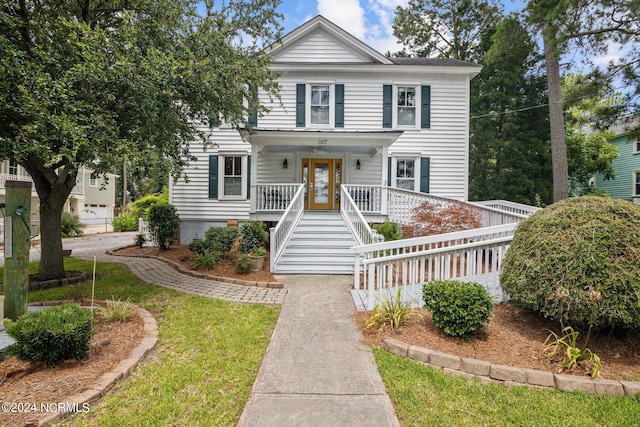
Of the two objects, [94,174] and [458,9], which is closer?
[94,174]

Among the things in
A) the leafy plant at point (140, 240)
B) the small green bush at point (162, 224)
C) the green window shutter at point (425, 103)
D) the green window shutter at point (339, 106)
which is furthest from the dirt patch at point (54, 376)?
the green window shutter at point (425, 103)

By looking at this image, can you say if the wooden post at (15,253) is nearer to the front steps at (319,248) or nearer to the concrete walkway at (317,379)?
the concrete walkway at (317,379)

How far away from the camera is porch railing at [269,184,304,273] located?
23.2 feet

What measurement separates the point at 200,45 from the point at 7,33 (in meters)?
3.27

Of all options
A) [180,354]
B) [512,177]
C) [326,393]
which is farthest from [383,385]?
[512,177]

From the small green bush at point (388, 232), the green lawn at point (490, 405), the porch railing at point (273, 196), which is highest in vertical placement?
the porch railing at point (273, 196)

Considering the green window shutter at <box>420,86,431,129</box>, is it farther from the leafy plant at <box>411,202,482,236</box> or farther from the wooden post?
the wooden post

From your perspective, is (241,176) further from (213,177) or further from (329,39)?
(329,39)

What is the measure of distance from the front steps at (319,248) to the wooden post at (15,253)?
4394 mm

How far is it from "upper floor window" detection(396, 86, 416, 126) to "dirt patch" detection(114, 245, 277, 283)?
7.96 m

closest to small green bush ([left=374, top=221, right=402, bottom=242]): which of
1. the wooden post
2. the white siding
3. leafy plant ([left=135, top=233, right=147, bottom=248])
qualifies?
the wooden post

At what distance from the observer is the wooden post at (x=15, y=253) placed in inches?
142

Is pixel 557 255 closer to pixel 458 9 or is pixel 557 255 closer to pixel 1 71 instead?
pixel 1 71

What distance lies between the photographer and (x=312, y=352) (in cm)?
352
